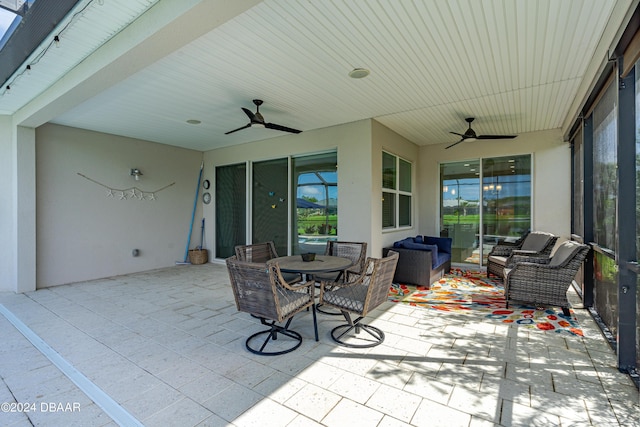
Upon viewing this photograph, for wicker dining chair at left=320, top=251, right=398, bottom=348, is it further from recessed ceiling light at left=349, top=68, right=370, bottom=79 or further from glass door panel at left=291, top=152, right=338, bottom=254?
glass door panel at left=291, top=152, right=338, bottom=254

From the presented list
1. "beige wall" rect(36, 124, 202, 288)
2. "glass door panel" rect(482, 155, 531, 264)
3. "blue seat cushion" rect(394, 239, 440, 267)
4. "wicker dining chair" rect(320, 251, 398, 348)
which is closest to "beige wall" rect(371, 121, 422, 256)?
"blue seat cushion" rect(394, 239, 440, 267)

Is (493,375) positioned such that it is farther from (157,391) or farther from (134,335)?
(134,335)

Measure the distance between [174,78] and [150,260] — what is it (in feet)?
14.6

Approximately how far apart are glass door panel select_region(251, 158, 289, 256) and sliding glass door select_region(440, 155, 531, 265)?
12.0 ft

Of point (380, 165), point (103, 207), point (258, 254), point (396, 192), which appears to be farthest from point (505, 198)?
point (103, 207)

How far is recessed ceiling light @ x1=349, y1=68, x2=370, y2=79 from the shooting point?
3.44 metres

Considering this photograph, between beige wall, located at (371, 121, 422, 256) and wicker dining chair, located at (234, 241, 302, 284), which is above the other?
beige wall, located at (371, 121, 422, 256)

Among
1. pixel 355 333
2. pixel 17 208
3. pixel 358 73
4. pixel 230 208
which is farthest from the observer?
pixel 230 208

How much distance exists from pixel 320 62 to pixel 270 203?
375 centimetres

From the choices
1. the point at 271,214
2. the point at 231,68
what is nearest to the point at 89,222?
the point at 271,214

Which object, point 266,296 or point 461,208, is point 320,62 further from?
point 461,208

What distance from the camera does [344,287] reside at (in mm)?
3172

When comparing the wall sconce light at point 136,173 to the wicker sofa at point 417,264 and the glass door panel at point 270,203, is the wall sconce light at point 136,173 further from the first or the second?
the wicker sofa at point 417,264

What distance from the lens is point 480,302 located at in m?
4.19
